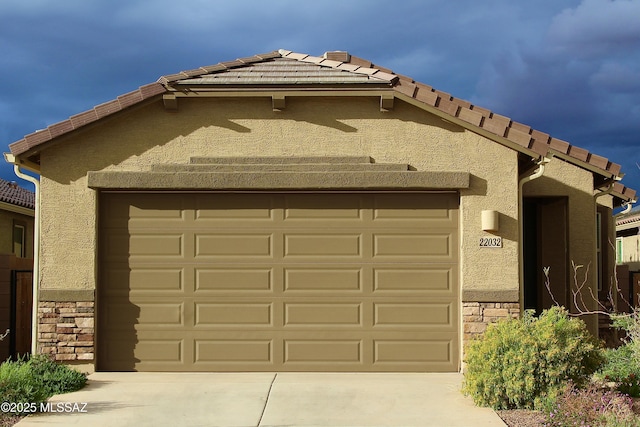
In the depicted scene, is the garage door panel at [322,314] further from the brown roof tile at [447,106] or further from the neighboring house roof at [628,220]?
the neighboring house roof at [628,220]

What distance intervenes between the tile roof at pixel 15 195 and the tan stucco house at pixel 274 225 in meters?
10.5

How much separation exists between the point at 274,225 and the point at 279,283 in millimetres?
848

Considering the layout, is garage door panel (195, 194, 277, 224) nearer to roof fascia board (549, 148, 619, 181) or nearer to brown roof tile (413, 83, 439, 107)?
brown roof tile (413, 83, 439, 107)

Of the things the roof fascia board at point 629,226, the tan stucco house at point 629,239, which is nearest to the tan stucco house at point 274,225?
the tan stucco house at point 629,239

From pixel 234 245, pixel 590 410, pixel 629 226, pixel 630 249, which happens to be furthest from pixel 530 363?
pixel 630 249

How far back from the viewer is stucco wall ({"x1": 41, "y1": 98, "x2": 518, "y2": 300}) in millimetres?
9828

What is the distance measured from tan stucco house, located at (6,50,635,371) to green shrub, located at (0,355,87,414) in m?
0.62

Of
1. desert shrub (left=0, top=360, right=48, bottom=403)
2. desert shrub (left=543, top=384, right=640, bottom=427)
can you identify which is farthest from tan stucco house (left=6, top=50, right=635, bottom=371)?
desert shrub (left=543, top=384, right=640, bottom=427)

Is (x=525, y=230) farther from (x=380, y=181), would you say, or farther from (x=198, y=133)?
(x=198, y=133)

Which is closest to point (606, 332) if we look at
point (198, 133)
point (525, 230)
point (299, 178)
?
point (525, 230)

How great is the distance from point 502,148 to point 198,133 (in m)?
4.43

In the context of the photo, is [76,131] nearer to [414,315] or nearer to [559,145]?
[414,315]

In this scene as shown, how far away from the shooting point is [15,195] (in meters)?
20.9

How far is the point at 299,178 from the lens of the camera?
31.8 feet
